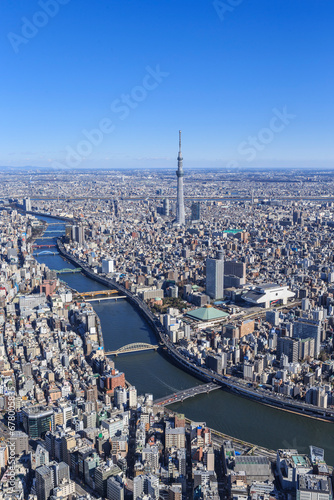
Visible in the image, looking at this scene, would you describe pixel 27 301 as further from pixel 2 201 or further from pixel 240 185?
pixel 240 185

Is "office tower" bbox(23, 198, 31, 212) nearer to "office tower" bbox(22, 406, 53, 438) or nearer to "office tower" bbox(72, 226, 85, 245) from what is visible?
"office tower" bbox(72, 226, 85, 245)

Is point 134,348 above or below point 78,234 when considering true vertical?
below

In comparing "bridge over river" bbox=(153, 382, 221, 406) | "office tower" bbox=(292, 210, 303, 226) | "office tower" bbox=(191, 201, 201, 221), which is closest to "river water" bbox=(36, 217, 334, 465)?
"bridge over river" bbox=(153, 382, 221, 406)

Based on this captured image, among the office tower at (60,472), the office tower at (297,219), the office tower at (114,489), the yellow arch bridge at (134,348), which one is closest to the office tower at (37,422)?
the office tower at (60,472)

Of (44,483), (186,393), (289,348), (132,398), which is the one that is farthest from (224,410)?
(44,483)

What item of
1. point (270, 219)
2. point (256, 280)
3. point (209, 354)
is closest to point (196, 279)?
point (256, 280)

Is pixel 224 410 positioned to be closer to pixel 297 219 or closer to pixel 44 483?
pixel 44 483

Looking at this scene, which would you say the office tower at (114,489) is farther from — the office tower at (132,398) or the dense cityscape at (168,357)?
the office tower at (132,398)
